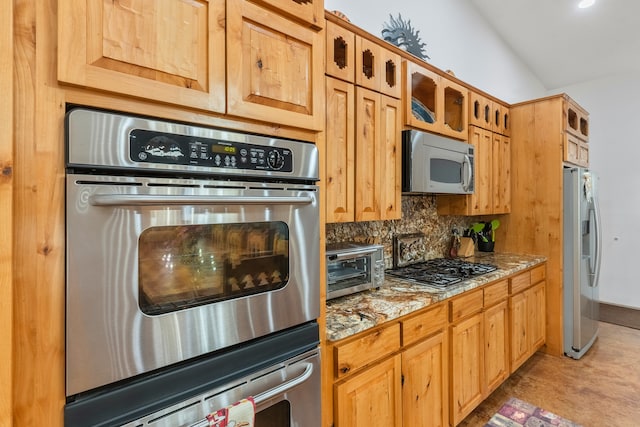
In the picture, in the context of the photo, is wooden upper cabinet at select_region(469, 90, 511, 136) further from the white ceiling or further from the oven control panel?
Result: the oven control panel

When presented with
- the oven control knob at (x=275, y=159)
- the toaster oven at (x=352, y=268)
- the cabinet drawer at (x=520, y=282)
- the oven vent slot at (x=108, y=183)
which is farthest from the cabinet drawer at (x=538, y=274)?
the oven vent slot at (x=108, y=183)

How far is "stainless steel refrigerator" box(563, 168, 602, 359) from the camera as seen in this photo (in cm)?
291

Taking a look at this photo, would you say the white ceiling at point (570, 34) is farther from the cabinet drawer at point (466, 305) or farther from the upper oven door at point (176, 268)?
the upper oven door at point (176, 268)

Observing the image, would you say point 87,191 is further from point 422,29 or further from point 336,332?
point 422,29

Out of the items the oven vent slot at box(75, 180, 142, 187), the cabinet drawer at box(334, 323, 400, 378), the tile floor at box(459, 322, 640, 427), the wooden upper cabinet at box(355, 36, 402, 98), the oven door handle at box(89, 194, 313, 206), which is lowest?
the tile floor at box(459, 322, 640, 427)

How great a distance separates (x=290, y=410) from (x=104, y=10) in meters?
1.28

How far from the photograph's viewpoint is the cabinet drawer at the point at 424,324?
62.9 inches

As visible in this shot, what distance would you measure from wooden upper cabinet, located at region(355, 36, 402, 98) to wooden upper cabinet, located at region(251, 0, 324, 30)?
58cm

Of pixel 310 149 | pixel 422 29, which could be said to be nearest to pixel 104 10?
pixel 310 149

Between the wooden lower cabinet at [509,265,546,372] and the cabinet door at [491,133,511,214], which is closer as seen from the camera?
the wooden lower cabinet at [509,265,546,372]

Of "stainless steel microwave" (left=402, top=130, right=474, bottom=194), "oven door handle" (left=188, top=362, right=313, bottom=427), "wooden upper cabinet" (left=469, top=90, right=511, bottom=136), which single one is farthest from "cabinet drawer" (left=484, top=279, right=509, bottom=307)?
"oven door handle" (left=188, top=362, right=313, bottom=427)

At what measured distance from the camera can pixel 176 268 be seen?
887 mm

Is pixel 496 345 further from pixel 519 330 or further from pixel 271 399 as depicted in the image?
pixel 271 399

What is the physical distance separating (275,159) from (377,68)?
3.72 feet
